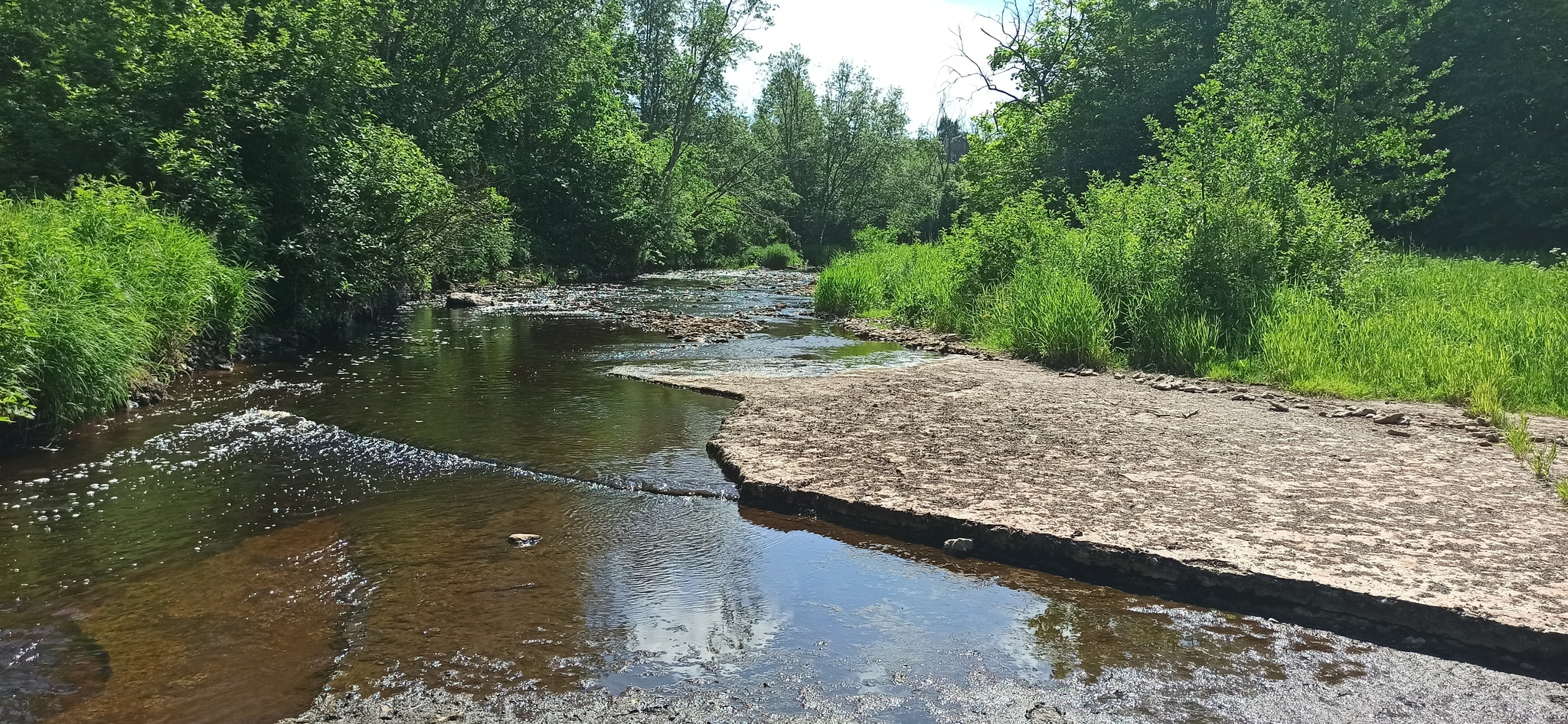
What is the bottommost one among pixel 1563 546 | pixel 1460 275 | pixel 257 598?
pixel 257 598

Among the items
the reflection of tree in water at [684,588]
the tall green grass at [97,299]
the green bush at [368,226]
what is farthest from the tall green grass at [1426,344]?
the green bush at [368,226]

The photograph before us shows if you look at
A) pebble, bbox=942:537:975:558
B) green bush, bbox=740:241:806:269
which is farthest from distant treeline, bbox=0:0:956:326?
pebble, bbox=942:537:975:558

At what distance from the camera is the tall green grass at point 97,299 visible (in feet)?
22.1

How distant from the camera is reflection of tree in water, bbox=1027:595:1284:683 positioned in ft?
11.7

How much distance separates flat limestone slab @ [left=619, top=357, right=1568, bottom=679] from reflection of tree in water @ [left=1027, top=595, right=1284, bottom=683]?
23 cm

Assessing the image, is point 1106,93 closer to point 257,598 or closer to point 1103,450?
point 1103,450

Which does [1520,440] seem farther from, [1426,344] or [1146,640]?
[1146,640]

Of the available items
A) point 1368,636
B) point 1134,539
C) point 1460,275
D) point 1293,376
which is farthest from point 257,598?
point 1460,275

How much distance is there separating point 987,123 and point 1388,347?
25383 millimetres

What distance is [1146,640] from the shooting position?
3.79 m

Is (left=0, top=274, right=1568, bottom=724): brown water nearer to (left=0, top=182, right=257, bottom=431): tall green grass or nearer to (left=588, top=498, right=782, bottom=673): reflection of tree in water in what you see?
(left=588, top=498, right=782, bottom=673): reflection of tree in water

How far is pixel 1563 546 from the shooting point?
13.9 feet

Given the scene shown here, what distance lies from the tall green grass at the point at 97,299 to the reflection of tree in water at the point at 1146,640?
245 inches

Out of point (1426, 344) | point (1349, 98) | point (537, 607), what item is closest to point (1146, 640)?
point (537, 607)
